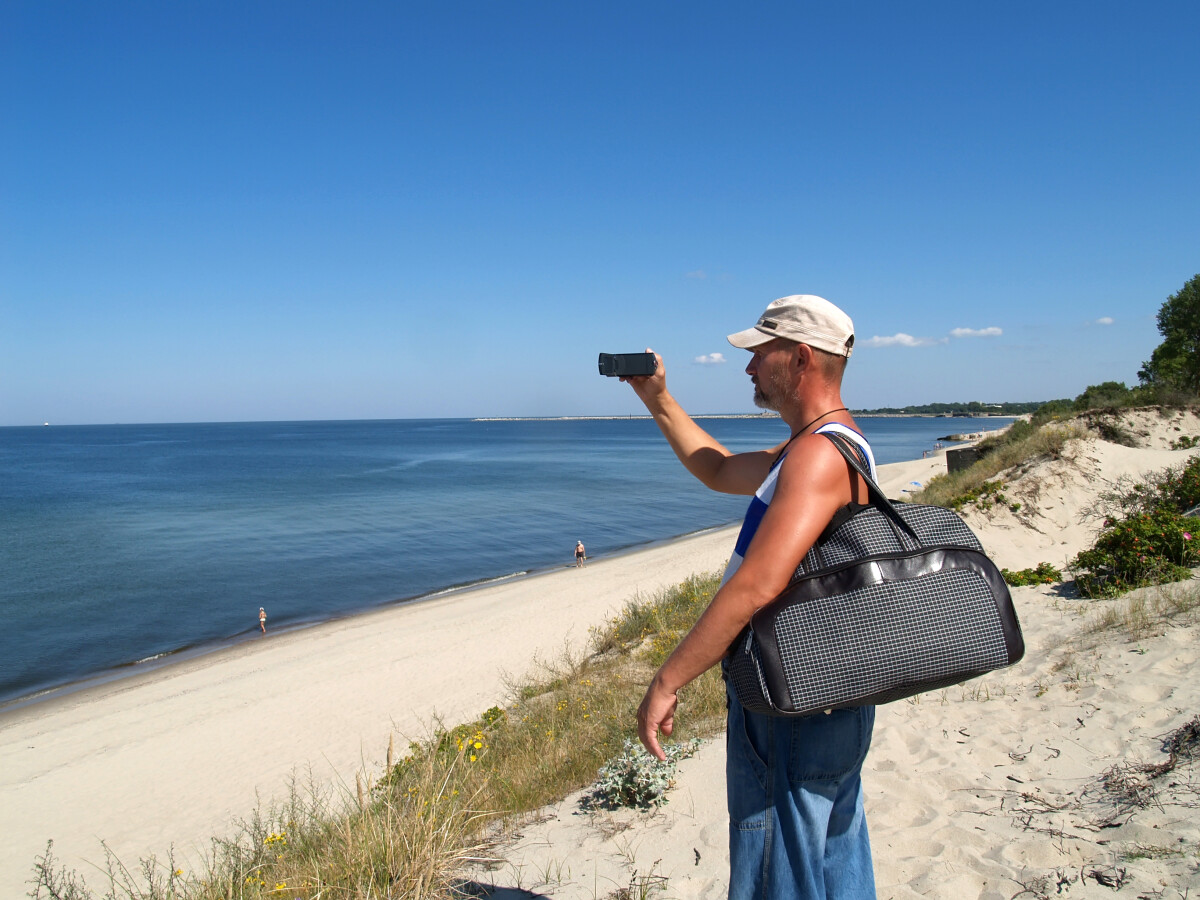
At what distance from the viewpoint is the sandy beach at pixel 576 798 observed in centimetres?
328

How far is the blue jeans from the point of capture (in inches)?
71.6

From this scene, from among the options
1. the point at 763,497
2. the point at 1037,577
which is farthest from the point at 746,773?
the point at 1037,577

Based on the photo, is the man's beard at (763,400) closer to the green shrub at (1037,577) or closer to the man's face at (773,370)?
the man's face at (773,370)

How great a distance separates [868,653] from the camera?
5.20 ft

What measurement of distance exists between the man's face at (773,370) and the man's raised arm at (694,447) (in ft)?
1.57

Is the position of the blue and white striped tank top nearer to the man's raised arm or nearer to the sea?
the man's raised arm

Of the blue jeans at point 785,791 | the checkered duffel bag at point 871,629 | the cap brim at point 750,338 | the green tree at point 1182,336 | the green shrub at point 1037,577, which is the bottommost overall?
the green shrub at point 1037,577

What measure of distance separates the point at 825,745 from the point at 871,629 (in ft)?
1.41

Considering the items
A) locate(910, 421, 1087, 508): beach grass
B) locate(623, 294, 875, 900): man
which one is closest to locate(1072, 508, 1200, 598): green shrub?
locate(910, 421, 1087, 508): beach grass

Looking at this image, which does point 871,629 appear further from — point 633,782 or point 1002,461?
point 1002,461

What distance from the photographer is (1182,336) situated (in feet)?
103

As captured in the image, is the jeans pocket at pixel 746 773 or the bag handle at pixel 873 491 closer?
the bag handle at pixel 873 491

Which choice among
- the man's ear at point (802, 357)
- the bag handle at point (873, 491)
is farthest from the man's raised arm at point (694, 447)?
the bag handle at point (873, 491)

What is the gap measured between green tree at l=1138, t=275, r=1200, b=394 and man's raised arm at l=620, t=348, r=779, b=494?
35.5m
